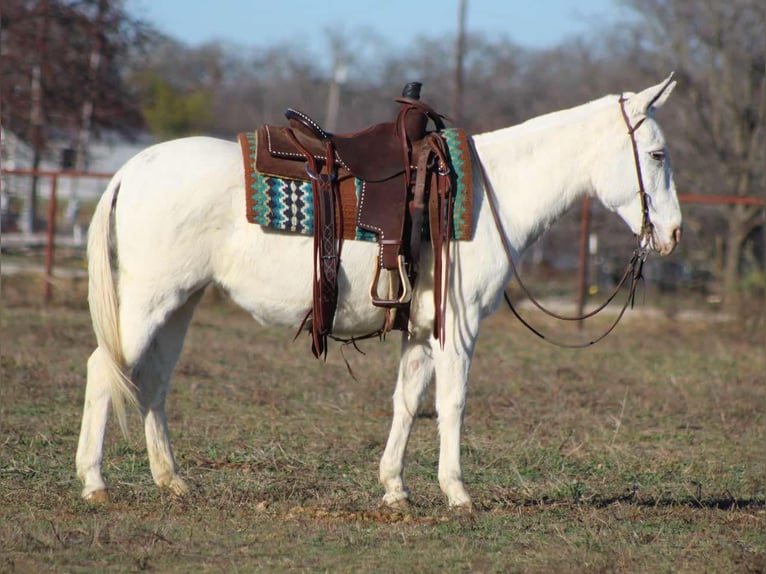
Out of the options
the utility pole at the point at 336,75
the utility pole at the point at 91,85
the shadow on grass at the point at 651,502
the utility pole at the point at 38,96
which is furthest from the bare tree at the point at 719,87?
the utility pole at the point at 336,75

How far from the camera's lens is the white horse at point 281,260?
197 inches

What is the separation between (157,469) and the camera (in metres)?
5.31

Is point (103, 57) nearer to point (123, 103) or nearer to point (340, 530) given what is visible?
point (123, 103)

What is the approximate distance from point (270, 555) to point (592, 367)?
673 cm

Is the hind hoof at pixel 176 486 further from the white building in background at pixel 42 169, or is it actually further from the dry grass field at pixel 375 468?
the white building in background at pixel 42 169

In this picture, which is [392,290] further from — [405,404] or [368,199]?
[405,404]

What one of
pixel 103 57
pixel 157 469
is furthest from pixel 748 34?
pixel 157 469

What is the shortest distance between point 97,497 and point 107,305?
929mm

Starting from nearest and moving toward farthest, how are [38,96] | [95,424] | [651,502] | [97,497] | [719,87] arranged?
[97,497]
[95,424]
[651,502]
[719,87]
[38,96]

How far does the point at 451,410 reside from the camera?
508 centimetres

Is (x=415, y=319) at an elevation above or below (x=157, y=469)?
above

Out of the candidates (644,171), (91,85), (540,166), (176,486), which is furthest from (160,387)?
(91,85)

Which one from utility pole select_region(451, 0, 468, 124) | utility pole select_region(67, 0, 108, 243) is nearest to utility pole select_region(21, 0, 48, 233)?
utility pole select_region(67, 0, 108, 243)

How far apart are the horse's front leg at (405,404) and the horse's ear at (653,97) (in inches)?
64.4
